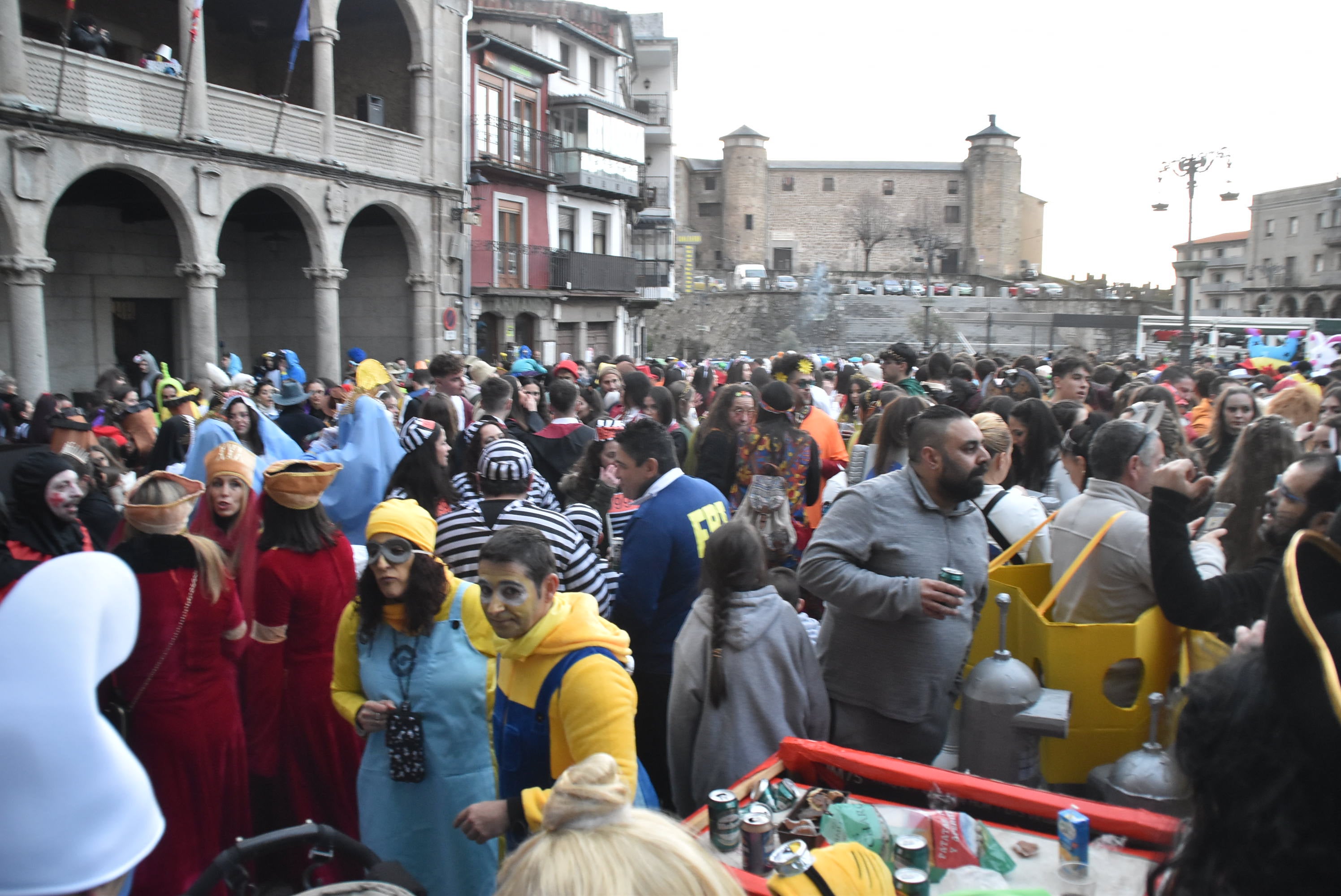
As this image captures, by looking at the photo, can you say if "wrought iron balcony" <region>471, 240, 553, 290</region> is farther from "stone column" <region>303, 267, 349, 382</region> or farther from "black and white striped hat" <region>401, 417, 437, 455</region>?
"black and white striped hat" <region>401, 417, 437, 455</region>

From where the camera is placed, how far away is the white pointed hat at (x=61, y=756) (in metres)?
1.34

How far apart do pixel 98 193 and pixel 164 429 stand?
38.0 feet

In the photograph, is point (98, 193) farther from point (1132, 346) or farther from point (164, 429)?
point (1132, 346)

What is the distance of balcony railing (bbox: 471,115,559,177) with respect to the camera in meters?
24.5

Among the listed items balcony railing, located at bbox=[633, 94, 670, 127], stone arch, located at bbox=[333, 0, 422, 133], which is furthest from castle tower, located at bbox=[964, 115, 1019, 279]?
stone arch, located at bbox=[333, 0, 422, 133]

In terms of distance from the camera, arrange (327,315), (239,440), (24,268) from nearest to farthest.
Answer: (239,440), (24,268), (327,315)

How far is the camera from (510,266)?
25.7 meters

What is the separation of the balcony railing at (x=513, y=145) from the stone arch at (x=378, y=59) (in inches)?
144

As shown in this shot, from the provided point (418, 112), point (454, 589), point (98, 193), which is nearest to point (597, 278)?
point (418, 112)

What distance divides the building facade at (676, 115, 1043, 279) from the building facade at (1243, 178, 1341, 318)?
15.6 meters

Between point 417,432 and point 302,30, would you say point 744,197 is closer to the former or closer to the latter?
point 302,30

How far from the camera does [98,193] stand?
52.6 feet

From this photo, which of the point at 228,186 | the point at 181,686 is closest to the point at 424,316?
the point at 228,186

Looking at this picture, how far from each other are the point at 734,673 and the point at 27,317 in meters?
12.8
